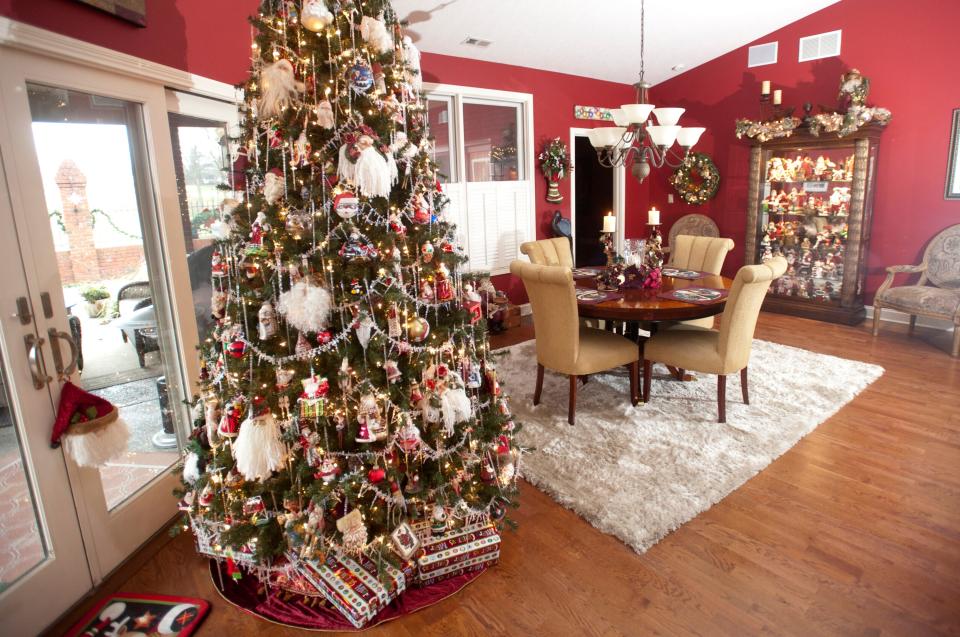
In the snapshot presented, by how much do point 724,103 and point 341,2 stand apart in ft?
18.1

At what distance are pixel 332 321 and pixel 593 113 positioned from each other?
17.0 ft

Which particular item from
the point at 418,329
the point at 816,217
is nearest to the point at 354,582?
the point at 418,329

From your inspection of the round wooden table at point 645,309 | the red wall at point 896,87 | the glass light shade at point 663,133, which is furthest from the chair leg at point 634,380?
the red wall at point 896,87

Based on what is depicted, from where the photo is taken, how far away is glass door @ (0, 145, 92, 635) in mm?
1786

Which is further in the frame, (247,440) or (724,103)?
(724,103)

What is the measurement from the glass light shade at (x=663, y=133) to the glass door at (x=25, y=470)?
284 centimetres

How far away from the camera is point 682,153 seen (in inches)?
265

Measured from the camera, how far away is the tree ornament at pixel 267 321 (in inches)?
75.8

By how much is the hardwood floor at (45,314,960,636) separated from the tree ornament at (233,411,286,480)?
0.55m

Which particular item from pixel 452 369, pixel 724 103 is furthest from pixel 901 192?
pixel 452 369

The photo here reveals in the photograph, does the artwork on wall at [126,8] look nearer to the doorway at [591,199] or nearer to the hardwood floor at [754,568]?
the hardwood floor at [754,568]

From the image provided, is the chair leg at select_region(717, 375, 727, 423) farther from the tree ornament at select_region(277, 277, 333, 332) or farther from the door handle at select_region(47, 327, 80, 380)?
the door handle at select_region(47, 327, 80, 380)

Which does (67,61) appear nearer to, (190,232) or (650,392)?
(190,232)

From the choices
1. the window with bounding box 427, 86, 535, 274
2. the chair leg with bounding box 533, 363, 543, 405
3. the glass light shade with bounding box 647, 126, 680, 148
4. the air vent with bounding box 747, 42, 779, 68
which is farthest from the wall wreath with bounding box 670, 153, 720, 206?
the chair leg with bounding box 533, 363, 543, 405
